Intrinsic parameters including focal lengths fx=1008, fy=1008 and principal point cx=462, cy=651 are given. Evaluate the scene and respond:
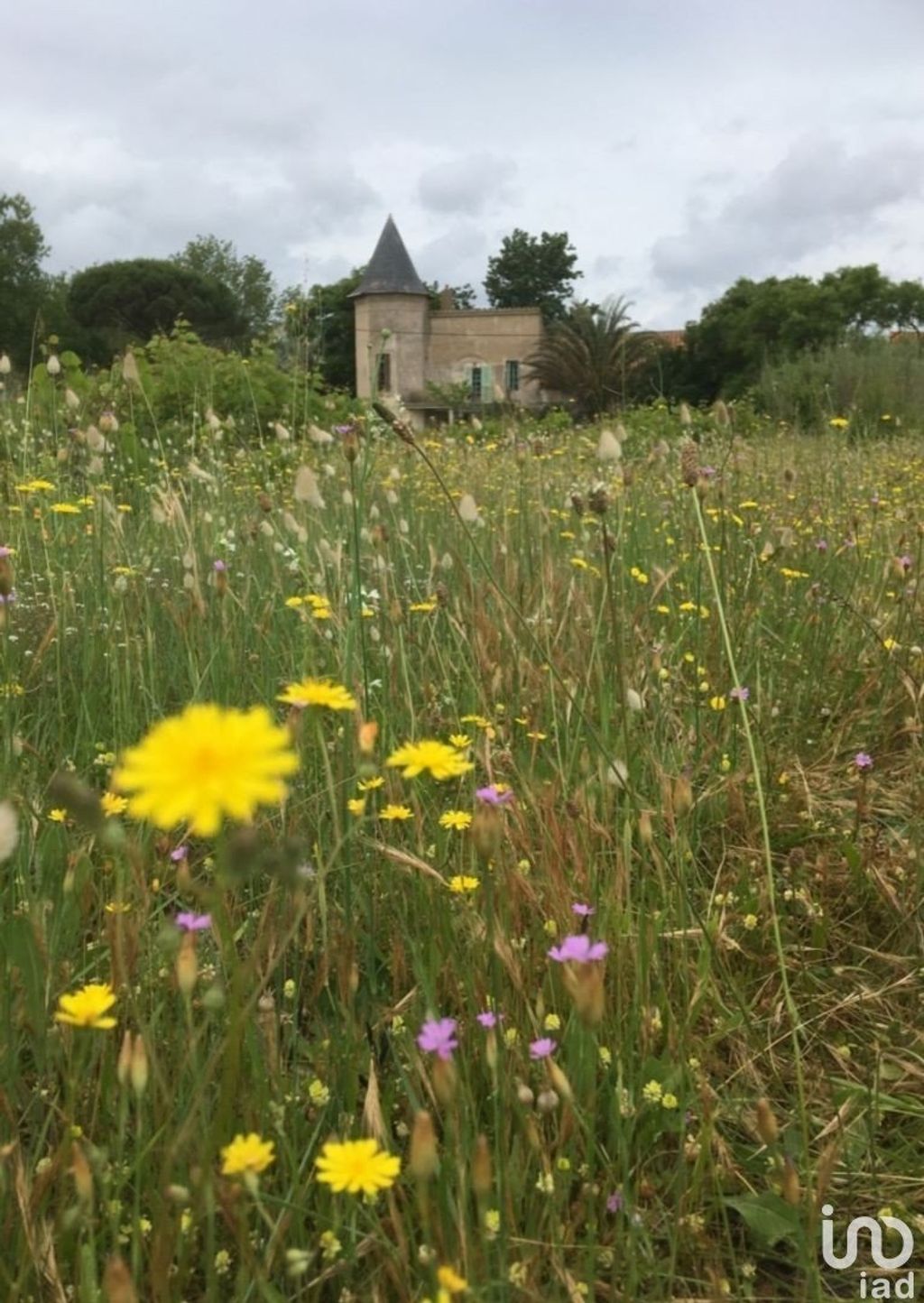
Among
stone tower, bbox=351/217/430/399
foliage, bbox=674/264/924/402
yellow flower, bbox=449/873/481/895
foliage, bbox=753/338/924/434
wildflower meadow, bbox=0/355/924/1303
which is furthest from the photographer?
stone tower, bbox=351/217/430/399

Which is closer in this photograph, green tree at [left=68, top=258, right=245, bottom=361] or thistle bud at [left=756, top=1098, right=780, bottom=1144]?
thistle bud at [left=756, top=1098, right=780, bottom=1144]

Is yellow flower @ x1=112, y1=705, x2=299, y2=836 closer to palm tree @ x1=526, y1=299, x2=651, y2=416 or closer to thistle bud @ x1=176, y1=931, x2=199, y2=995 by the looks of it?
thistle bud @ x1=176, y1=931, x2=199, y2=995

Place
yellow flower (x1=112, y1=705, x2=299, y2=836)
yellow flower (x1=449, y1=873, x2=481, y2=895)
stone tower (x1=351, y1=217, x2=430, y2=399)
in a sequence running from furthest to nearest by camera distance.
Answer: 1. stone tower (x1=351, y1=217, x2=430, y2=399)
2. yellow flower (x1=449, y1=873, x2=481, y2=895)
3. yellow flower (x1=112, y1=705, x2=299, y2=836)

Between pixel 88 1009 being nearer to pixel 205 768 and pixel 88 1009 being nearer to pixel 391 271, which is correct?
pixel 205 768

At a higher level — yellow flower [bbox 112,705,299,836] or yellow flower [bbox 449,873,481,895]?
yellow flower [bbox 112,705,299,836]

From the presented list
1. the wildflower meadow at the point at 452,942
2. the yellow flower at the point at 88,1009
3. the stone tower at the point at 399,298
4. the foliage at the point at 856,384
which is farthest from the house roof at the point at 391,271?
the yellow flower at the point at 88,1009

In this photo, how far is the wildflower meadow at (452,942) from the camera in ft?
2.35

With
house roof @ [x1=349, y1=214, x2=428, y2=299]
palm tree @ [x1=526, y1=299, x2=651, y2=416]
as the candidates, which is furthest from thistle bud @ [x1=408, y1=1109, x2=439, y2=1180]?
house roof @ [x1=349, y1=214, x2=428, y2=299]

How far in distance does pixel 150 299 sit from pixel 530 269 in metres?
18.5

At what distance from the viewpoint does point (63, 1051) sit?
95 centimetres

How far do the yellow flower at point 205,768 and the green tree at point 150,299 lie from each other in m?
42.3

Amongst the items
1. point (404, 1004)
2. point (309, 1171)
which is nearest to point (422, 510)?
point (404, 1004)

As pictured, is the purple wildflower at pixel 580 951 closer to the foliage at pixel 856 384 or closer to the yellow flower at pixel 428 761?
the yellow flower at pixel 428 761

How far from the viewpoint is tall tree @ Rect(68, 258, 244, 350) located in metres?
40.9
